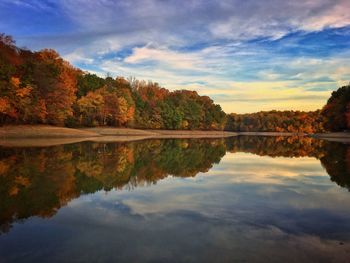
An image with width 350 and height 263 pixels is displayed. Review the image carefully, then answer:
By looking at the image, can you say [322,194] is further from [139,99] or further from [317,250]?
[139,99]

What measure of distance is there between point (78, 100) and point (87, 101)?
6.52ft

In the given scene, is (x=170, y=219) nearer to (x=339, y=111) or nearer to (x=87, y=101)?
(x=87, y=101)

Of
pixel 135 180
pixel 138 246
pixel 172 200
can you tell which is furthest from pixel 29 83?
pixel 138 246

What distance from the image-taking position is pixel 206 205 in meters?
10.0

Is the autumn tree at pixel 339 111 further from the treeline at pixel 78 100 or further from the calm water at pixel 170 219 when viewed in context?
the calm water at pixel 170 219

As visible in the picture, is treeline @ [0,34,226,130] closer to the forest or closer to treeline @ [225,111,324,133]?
the forest

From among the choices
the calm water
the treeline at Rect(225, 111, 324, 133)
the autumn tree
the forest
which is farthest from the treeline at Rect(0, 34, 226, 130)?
the treeline at Rect(225, 111, 324, 133)

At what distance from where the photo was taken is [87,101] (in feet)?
245

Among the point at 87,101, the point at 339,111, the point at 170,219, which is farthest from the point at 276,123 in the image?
the point at 170,219

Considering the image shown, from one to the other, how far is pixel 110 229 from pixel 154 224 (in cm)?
103

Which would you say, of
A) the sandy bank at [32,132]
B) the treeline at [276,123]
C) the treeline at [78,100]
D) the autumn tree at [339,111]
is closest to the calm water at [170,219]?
the sandy bank at [32,132]

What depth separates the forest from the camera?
176 feet

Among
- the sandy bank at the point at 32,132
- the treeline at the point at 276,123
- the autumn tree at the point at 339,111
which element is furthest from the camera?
the treeline at the point at 276,123

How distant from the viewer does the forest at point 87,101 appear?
53725 millimetres
